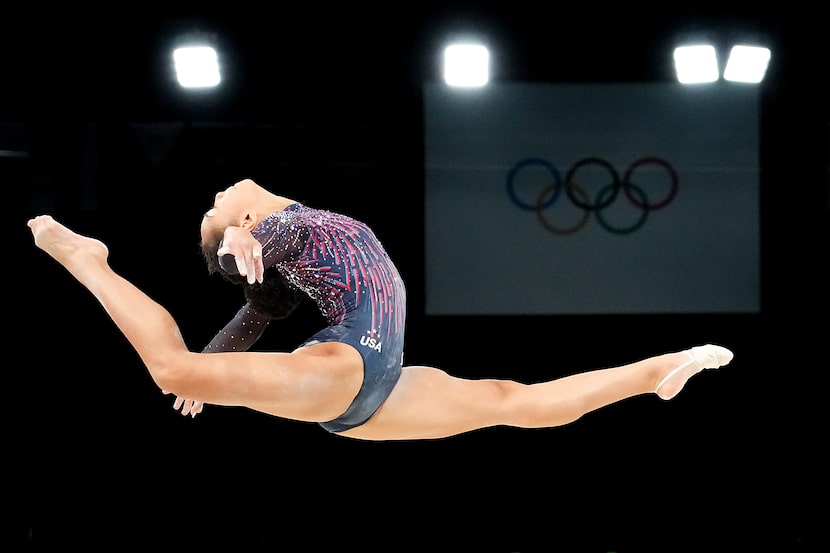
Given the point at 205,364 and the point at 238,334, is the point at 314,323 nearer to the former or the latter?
the point at 238,334

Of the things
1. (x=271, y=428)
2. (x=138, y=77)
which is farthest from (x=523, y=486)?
(x=138, y=77)

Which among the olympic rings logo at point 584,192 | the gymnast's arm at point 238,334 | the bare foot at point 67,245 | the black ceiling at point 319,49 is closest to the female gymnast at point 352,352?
the bare foot at point 67,245

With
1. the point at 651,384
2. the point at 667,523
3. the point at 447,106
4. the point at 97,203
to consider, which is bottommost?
the point at 667,523

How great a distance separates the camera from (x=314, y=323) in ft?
21.2

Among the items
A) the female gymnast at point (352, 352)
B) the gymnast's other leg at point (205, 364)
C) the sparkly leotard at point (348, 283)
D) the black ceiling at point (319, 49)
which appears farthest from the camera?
the black ceiling at point (319, 49)

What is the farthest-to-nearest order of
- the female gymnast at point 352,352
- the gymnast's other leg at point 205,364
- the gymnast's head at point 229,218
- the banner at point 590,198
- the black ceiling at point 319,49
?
the banner at point 590,198, the black ceiling at point 319,49, the gymnast's head at point 229,218, the female gymnast at point 352,352, the gymnast's other leg at point 205,364

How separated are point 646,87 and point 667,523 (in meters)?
2.61

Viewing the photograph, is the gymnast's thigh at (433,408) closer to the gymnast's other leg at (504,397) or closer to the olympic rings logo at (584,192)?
the gymnast's other leg at (504,397)

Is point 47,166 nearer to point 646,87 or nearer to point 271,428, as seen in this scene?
point 271,428

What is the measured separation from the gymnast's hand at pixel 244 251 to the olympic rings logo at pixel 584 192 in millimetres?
3693

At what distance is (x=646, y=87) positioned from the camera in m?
6.57

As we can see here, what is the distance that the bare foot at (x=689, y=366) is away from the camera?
3.36 metres

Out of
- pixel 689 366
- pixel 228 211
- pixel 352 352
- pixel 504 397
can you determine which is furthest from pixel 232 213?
pixel 689 366

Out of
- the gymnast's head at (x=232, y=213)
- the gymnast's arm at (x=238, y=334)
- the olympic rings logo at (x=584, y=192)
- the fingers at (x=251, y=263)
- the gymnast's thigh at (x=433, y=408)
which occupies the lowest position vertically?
the gymnast's thigh at (x=433, y=408)
